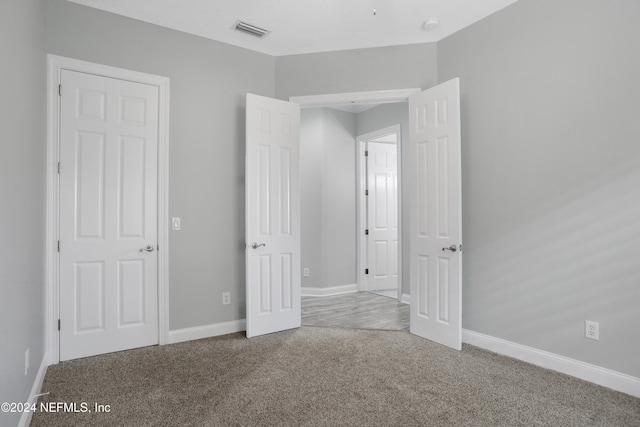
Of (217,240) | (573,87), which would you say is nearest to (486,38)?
(573,87)

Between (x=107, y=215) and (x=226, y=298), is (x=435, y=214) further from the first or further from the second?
(x=107, y=215)

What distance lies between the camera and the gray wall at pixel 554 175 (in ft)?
7.75

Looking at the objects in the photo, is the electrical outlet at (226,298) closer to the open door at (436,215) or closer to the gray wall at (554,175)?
the open door at (436,215)

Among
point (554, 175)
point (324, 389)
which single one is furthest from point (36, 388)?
point (554, 175)

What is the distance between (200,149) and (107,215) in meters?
1.01

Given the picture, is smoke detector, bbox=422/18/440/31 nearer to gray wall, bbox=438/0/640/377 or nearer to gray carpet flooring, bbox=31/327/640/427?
gray wall, bbox=438/0/640/377

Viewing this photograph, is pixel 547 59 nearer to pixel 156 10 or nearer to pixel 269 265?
pixel 269 265

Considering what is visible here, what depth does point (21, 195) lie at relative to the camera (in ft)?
6.62

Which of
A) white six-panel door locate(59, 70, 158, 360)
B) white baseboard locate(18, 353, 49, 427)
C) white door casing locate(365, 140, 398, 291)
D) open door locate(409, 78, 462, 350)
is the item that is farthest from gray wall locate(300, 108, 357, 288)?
white baseboard locate(18, 353, 49, 427)

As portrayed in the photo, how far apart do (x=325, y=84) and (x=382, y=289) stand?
3408mm

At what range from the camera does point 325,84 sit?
152 inches

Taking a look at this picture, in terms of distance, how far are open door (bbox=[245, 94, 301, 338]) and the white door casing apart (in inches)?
87.4

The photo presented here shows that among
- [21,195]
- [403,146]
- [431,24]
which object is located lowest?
[21,195]

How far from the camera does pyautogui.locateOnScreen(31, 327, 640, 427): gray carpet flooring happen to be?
2025 mm
